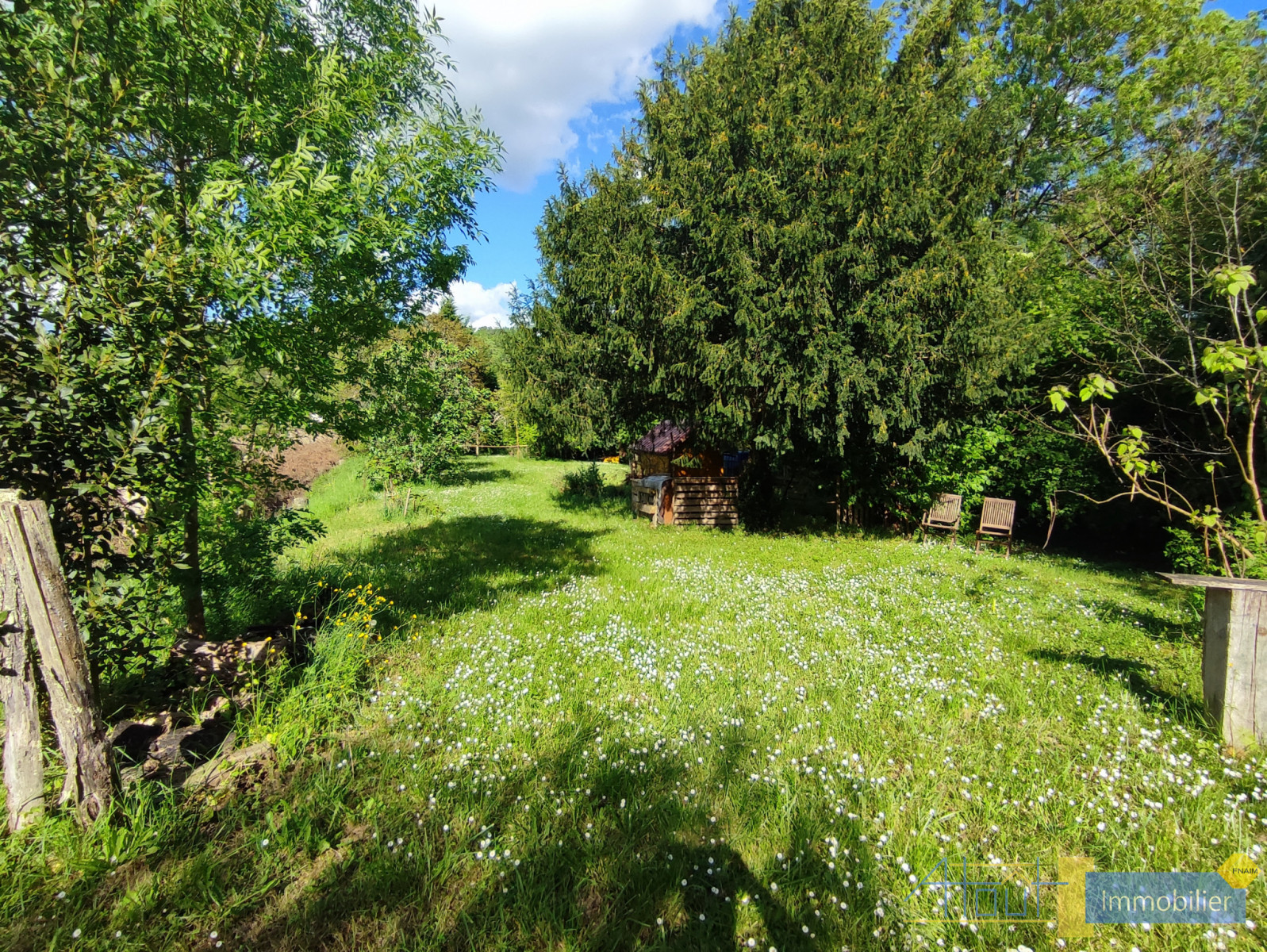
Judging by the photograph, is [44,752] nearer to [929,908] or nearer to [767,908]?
[767,908]

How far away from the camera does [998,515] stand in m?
11.1

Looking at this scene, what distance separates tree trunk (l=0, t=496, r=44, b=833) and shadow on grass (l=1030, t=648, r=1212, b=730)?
685cm

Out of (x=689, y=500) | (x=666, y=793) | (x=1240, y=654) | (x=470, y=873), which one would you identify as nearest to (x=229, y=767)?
(x=470, y=873)

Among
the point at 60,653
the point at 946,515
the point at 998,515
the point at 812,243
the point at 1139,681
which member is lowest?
the point at 1139,681

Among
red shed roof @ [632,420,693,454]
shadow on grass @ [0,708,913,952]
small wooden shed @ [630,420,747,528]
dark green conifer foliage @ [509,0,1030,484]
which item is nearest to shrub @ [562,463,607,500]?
red shed roof @ [632,420,693,454]

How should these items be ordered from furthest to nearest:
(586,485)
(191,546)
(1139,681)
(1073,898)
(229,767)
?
(586,485), (1139,681), (191,546), (229,767), (1073,898)

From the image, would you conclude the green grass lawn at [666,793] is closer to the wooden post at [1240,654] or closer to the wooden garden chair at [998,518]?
the wooden post at [1240,654]

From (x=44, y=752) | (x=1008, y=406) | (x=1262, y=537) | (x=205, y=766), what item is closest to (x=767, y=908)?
(x=205, y=766)

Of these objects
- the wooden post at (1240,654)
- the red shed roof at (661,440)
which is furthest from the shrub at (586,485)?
the wooden post at (1240,654)

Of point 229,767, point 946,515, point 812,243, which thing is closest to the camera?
point 229,767

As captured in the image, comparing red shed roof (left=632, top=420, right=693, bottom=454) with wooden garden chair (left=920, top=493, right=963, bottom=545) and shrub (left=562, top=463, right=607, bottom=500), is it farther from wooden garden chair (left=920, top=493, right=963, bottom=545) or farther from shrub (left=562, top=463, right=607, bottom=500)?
wooden garden chair (left=920, top=493, right=963, bottom=545)

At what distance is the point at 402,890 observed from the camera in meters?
2.36

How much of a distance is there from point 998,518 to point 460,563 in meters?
11.0

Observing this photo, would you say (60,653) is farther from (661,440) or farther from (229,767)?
(661,440)
